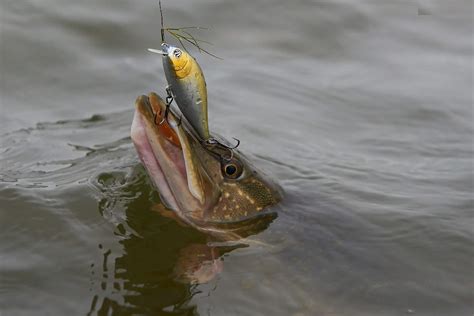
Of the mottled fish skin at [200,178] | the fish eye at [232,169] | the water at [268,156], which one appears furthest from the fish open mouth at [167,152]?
the water at [268,156]

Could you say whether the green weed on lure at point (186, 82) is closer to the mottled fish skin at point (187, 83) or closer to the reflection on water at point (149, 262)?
the mottled fish skin at point (187, 83)

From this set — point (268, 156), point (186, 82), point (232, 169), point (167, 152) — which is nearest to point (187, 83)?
point (186, 82)

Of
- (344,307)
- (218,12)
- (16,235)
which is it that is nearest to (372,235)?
(344,307)

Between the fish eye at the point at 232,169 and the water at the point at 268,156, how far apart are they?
15.9 inches

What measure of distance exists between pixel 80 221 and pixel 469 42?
6.03 m

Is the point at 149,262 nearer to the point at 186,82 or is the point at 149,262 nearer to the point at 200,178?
the point at 200,178

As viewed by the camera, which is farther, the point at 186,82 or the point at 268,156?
the point at 268,156

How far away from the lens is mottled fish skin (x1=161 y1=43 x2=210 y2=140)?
398 centimetres

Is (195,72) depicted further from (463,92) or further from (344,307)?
(463,92)

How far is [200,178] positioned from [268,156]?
188 centimetres

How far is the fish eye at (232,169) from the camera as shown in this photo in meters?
4.68

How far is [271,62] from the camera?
8312mm

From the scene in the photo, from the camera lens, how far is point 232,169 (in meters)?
4.70

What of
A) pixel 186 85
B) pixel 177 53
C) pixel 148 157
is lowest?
pixel 148 157
